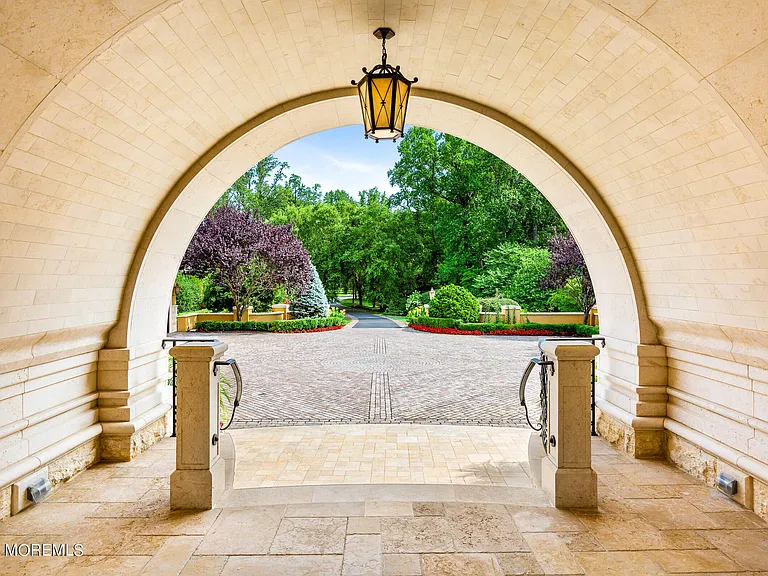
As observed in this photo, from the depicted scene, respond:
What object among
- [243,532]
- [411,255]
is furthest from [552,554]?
[411,255]

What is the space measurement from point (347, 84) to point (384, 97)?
1205 mm

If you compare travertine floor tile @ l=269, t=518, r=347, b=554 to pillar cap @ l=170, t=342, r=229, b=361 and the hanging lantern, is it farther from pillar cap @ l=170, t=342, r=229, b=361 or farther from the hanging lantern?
the hanging lantern

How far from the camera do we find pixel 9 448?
3438 millimetres

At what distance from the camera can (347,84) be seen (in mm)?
4496

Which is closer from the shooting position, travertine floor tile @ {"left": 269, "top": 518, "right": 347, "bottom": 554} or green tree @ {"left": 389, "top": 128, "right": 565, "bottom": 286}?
travertine floor tile @ {"left": 269, "top": 518, "right": 347, "bottom": 554}

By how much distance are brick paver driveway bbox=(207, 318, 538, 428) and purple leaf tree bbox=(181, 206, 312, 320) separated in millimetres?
4423

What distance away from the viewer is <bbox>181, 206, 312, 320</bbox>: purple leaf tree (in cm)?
1992

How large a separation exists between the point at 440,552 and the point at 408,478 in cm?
166

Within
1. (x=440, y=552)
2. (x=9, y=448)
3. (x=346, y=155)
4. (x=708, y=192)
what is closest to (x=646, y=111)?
(x=708, y=192)

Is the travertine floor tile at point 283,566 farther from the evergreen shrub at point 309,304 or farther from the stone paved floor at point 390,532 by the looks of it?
the evergreen shrub at point 309,304

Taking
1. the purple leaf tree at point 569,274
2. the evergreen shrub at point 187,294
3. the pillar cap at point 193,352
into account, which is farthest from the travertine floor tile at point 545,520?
the evergreen shrub at point 187,294

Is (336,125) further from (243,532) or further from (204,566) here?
(204,566)

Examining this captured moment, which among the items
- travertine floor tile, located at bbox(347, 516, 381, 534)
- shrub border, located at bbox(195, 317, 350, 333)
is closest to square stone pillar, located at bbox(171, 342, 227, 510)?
travertine floor tile, located at bbox(347, 516, 381, 534)

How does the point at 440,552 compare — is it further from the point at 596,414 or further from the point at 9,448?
the point at 596,414
